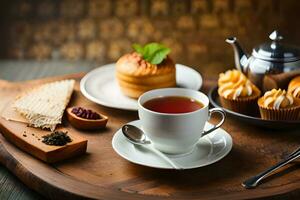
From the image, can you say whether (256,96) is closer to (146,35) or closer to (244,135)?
(244,135)

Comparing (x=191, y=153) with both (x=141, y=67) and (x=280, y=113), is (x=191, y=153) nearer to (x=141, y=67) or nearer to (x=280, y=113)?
(x=280, y=113)

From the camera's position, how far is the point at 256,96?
1.40 metres

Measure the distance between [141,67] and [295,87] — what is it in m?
0.42

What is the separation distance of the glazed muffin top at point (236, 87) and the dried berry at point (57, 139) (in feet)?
1.42

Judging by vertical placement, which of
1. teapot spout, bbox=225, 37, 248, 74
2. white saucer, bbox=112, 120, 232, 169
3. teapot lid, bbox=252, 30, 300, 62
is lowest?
white saucer, bbox=112, 120, 232, 169

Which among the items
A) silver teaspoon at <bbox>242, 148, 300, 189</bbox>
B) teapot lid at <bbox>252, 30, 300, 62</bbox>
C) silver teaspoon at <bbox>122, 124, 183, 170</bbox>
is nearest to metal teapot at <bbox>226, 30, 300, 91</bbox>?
teapot lid at <bbox>252, 30, 300, 62</bbox>

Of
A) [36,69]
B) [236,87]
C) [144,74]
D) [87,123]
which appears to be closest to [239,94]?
[236,87]

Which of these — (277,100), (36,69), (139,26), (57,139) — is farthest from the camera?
(139,26)

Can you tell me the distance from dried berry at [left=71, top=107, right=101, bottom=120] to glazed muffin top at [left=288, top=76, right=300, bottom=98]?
48cm

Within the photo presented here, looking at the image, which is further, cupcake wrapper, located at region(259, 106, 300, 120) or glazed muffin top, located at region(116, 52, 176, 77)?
glazed muffin top, located at region(116, 52, 176, 77)

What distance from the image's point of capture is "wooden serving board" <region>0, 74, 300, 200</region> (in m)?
1.06

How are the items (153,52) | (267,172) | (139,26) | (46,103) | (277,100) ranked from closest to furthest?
(267,172), (277,100), (46,103), (153,52), (139,26)

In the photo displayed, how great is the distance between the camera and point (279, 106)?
1315 mm

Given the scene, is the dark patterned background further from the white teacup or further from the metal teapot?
the white teacup
